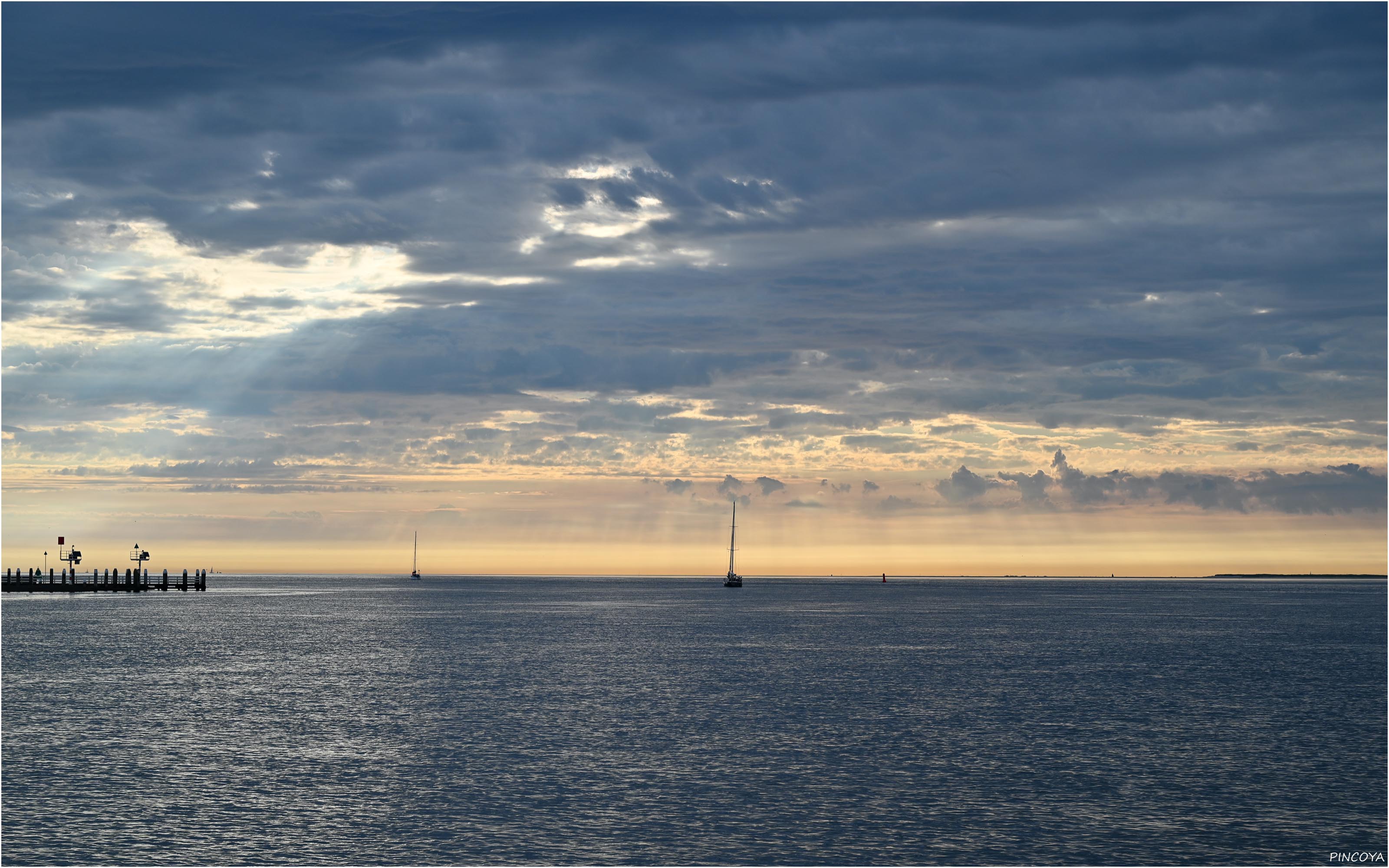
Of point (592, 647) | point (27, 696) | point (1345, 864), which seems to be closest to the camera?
point (1345, 864)

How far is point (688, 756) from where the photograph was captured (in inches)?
1706

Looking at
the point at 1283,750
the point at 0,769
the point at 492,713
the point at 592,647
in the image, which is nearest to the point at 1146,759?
the point at 1283,750

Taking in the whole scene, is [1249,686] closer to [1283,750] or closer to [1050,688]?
[1050,688]

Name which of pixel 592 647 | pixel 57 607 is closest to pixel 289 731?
pixel 592 647

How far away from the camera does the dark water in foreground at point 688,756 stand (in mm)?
→ 31609

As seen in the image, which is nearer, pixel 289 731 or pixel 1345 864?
pixel 1345 864

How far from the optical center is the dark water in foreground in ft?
104

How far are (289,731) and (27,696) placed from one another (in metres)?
18.7

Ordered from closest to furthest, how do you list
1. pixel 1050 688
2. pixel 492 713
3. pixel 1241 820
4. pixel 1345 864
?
pixel 1345 864, pixel 1241 820, pixel 492 713, pixel 1050 688

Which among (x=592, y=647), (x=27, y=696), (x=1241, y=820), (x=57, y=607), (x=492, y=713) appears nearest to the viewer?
(x=1241, y=820)

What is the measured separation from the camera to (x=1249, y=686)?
2603 inches

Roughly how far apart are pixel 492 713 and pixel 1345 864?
3535 cm

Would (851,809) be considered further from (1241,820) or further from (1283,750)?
(1283,750)

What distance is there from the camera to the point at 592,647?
310 ft
